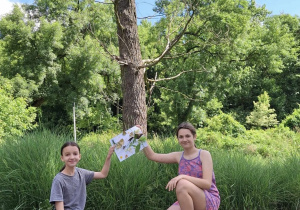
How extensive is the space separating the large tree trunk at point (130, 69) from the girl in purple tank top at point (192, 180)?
229 cm

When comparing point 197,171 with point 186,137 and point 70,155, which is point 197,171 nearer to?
point 186,137

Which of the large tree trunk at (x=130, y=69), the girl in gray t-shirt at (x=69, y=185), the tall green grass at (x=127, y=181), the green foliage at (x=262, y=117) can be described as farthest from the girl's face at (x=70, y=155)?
the green foliage at (x=262, y=117)

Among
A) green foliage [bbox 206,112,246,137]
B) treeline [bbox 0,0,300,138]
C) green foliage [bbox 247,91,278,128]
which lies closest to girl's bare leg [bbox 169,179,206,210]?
treeline [bbox 0,0,300,138]

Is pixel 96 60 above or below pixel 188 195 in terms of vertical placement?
above

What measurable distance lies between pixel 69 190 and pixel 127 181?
85cm

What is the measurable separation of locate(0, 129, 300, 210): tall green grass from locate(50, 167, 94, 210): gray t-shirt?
0.63m

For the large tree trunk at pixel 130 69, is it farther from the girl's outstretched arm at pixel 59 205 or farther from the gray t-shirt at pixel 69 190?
the girl's outstretched arm at pixel 59 205

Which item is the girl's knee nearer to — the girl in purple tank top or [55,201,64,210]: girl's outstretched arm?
the girl in purple tank top

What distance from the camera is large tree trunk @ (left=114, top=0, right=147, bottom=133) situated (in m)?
5.23

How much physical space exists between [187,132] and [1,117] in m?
7.84

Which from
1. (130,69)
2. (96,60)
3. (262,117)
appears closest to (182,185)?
(130,69)

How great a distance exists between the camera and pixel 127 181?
3291 mm

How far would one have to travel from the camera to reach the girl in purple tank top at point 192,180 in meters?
2.55

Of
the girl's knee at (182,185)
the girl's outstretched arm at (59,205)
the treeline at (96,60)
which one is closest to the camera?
the girl's outstretched arm at (59,205)
